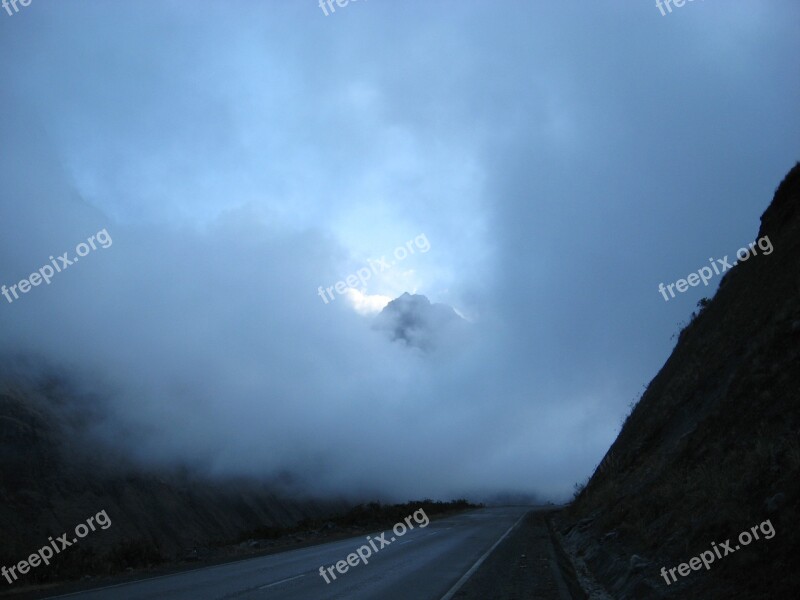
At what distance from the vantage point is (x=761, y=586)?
264 inches

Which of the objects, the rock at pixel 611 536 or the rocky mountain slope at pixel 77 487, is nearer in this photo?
the rock at pixel 611 536

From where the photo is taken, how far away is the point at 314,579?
13055 millimetres

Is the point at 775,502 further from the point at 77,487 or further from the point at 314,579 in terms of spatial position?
the point at 77,487

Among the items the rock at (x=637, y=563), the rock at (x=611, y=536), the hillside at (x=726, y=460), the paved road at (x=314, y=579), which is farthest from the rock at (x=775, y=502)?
the rock at (x=611, y=536)

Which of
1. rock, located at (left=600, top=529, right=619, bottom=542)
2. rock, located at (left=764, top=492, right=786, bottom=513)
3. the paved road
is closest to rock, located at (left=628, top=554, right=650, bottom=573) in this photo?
rock, located at (left=764, top=492, right=786, bottom=513)

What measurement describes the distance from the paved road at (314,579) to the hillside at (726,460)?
3734 millimetres

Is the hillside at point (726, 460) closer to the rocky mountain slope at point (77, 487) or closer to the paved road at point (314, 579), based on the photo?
the paved road at point (314, 579)

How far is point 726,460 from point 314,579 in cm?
911

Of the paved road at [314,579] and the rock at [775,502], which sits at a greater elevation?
the paved road at [314,579]

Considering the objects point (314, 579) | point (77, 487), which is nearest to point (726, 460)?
point (314, 579)

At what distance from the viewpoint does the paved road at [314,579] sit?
11055 mm

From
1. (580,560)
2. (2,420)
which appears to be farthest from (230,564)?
(2,420)

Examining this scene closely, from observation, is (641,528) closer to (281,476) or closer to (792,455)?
(792,455)

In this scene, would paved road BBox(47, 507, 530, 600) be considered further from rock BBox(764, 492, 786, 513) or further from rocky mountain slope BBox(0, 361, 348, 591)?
rocky mountain slope BBox(0, 361, 348, 591)
